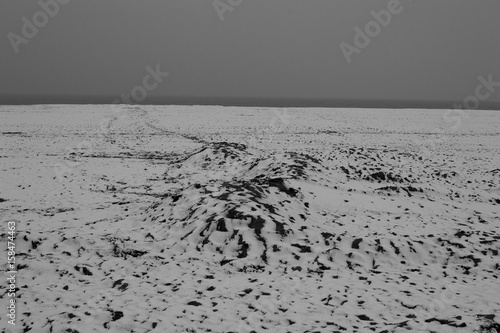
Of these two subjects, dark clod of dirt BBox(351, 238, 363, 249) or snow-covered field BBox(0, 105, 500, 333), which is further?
dark clod of dirt BBox(351, 238, 363, 249)

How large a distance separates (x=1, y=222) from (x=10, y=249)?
2495 mm

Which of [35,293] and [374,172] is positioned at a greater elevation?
[374,172]

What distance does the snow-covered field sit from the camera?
6457mm

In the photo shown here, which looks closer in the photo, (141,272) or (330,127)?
(141,272)

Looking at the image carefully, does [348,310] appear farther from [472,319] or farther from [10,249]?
[10,249]

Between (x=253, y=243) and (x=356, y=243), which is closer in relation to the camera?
(x=253, y=243)

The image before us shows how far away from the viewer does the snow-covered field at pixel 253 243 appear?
21.2ft

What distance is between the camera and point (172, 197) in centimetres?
1236

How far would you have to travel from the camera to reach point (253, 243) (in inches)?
364

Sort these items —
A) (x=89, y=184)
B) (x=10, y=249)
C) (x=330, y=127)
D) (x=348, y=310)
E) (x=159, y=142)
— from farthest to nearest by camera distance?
(x=330, y=127), (x=159, y=142), (x=89, y=184), (x=10, y=249), (x=348, y=310)

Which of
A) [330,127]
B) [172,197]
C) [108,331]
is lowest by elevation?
[108,331]

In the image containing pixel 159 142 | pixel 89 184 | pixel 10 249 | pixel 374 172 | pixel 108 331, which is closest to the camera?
pixel 108 331

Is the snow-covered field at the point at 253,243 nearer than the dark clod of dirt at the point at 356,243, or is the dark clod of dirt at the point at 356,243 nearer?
the snow-covered field at the point at 253,243

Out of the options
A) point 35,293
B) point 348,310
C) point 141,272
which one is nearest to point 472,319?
point 348,310
